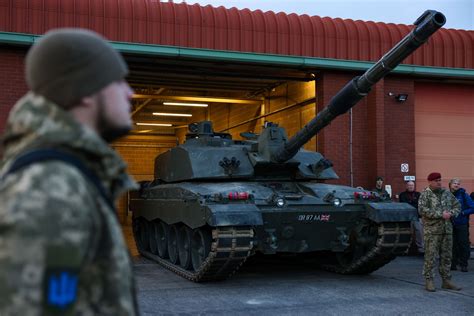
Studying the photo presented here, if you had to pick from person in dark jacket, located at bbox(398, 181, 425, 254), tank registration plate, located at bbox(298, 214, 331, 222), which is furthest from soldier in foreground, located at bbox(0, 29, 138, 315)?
person in dark jacket, located at bbox(398, 181, 425, 254)

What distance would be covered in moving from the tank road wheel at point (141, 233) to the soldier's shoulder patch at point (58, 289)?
13.5 metres

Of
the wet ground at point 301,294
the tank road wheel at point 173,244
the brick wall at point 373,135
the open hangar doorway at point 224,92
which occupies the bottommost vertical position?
the wet ground at point 301,294

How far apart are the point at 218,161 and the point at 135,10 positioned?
430 centimetres

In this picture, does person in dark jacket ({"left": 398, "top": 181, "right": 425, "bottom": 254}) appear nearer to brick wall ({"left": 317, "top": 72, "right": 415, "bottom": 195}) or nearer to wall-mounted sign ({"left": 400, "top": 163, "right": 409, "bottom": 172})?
brick wall ({"left": 317, "top": 72, "right": 415, "bottom": 195})

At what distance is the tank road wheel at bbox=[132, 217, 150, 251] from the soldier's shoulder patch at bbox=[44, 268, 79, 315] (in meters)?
13.5

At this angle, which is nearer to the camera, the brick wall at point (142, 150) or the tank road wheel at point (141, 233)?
the tank road wheel at point (141, 233)

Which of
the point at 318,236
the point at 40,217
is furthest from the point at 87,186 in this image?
the point at 318,236

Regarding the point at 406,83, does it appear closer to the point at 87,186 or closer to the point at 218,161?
the point at 218,161

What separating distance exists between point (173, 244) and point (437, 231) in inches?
202

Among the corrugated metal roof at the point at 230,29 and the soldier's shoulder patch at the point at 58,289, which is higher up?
the corrugated metal roof at the point at 230,29

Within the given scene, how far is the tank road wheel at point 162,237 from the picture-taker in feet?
42.4

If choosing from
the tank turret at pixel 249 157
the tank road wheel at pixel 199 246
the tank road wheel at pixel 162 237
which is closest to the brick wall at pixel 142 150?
the tank road wheel at pixel 162 237

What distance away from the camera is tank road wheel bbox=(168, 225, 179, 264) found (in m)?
12.1

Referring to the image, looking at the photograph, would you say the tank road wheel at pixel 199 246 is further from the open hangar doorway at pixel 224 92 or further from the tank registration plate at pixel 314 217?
the open hangar doorway at pixel 224 92
